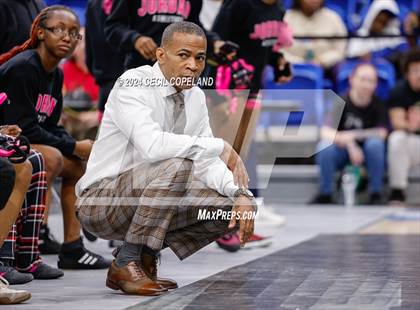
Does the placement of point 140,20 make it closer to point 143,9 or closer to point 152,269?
point 143,9

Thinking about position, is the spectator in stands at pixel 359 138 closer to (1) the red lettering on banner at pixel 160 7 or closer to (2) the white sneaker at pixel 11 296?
(1) the red lettering on banner at pixel 160 7

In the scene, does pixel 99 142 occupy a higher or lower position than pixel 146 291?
higher

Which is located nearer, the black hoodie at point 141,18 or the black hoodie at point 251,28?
the black hoodie at point 141,18

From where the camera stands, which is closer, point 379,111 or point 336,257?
point 336,257

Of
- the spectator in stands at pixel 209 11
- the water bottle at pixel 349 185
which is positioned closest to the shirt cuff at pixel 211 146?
the spectator in stands at pixel 209 11

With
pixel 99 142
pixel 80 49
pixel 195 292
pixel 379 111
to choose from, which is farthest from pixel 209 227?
pixel 379 111

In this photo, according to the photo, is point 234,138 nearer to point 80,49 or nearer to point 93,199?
point 93,199

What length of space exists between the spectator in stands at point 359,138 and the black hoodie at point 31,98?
15.2ft

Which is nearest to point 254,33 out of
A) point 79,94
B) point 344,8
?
point 79,94

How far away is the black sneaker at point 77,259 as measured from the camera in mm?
5387

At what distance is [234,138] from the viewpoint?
616 cm

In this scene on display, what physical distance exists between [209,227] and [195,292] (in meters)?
0.32

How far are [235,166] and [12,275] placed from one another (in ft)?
3.52

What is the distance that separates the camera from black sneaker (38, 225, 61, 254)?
5.97m
